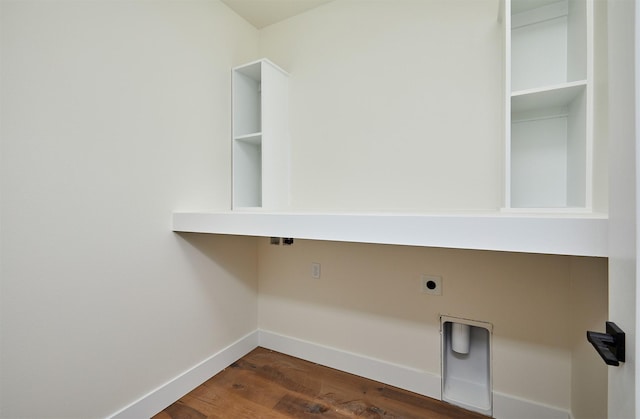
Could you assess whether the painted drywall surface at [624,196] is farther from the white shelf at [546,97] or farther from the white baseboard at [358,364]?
the white baseboard at [358,364]

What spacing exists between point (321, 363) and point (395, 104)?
1577 millimetres

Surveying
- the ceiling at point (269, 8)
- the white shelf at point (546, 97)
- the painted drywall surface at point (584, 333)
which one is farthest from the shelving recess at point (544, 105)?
the ceiling at point (269, 8)

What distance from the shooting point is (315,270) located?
71.3 inches

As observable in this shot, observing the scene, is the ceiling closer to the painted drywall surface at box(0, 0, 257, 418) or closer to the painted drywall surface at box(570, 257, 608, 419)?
the painted drywall surface at box(0, 0, 257, 418)

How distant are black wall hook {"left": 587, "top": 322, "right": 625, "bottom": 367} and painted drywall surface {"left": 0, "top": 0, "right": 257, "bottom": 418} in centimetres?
156

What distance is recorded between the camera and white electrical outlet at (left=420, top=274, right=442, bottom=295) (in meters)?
1.47

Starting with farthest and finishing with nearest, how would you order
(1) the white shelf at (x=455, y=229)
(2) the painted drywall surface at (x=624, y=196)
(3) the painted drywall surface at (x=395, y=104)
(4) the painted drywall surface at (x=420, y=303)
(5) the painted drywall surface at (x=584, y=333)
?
(3) the painted drywall surface at (x=395, y=104) → (4) the painted drywall surface at (x=420, y=303) → (5) the painted drywall surface at (x=584, y=333) → (1) the white shelf at (x=455, y=229) → (2) the painted drywall surface at (x=624, y=196)

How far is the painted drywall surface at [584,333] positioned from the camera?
958 mm

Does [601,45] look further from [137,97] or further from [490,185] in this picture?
[137,97]

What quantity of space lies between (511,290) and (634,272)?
3.18 feet

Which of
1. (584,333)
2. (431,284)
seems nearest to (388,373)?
(431,284)

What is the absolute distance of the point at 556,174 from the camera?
4.07 feet

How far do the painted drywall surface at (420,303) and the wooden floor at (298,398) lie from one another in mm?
167

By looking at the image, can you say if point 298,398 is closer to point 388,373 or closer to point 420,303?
point 388,373
